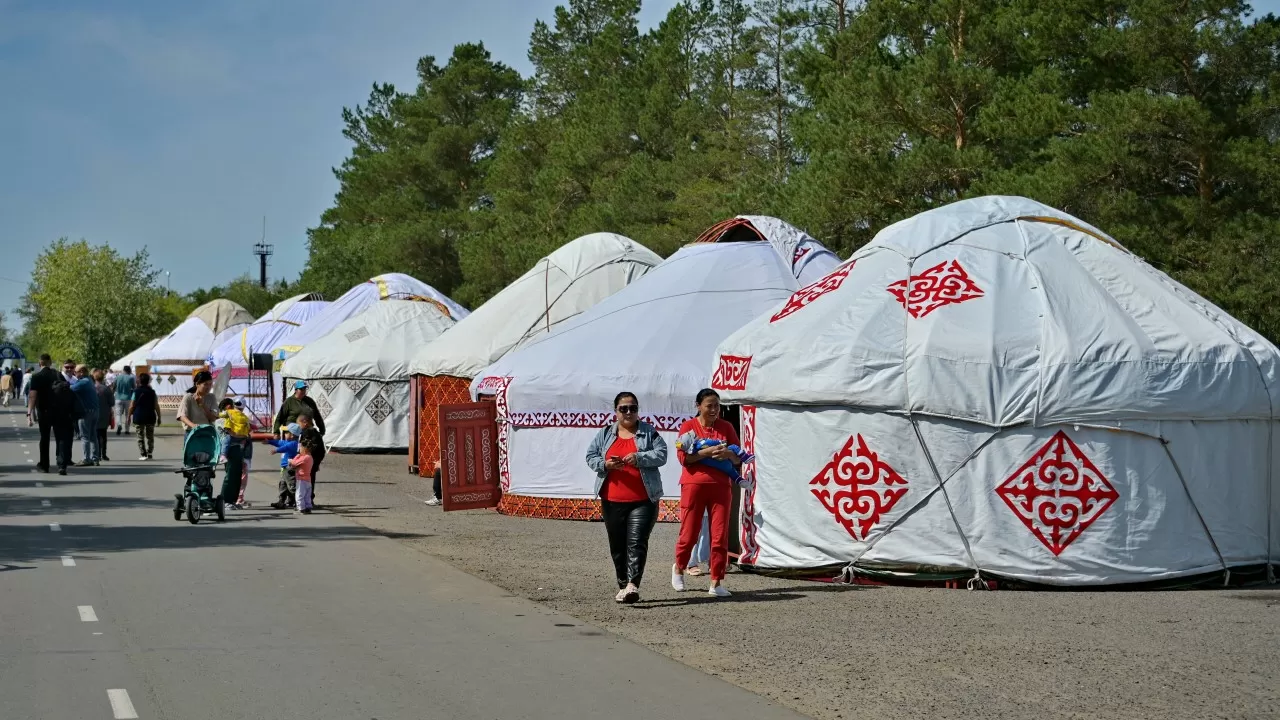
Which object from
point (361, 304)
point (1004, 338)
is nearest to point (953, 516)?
point (1004, 338)

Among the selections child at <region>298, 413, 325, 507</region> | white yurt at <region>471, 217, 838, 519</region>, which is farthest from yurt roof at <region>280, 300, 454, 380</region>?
child at <region>298, 413, 325, 507</region>

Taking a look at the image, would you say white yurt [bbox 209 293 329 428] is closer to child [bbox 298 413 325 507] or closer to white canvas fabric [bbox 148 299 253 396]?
white canvas fabric [bbox 148 299 253 396]

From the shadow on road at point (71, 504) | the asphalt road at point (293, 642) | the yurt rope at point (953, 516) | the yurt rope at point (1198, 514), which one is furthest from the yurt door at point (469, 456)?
the yurt rope at point (1198, 514)

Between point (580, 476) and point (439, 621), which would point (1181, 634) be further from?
A: point (580, 476)

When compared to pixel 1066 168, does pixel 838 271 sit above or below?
below

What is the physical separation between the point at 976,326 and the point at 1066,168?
14691 mm

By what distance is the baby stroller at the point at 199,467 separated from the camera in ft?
53.4

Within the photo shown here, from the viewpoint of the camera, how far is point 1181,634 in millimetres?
9727

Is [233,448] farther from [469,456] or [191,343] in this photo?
[191,343]

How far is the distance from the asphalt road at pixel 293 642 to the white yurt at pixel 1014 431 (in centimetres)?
294

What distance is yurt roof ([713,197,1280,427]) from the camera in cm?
1185

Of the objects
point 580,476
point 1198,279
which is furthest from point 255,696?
point 1198,279

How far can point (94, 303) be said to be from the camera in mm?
78250

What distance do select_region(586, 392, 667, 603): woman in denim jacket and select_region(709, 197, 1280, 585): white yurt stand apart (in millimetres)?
2022
